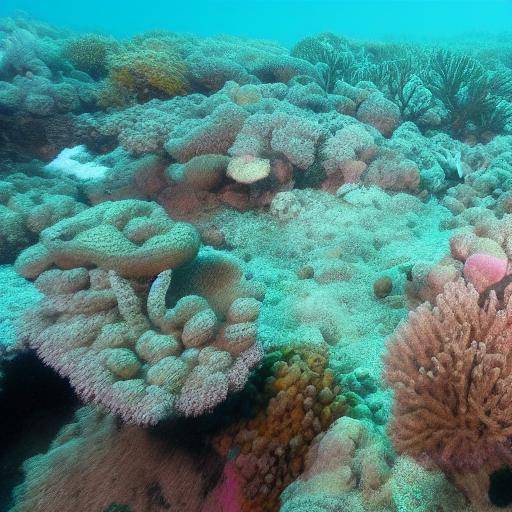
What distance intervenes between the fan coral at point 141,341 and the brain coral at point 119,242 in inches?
3.7

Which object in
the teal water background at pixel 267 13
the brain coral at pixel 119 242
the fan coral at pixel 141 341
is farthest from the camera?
the teal water background at pixel 267 13

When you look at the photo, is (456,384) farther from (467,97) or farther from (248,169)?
(467,97)

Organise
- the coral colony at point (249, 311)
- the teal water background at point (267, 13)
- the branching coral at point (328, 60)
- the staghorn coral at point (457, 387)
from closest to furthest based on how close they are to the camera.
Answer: the staghorn coral at point (457, 387), the coral colony at point (249, 311), the branching coral at point (328, 60), the teal water background at point (267, 13)

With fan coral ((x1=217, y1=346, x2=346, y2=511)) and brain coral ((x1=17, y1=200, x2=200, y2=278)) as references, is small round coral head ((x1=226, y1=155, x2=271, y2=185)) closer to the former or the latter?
brain coral ((x1=17, y1=200, x2=200, y2=278))

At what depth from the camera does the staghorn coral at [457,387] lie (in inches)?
63.7

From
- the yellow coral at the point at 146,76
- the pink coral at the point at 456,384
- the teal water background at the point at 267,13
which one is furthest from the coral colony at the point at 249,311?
the teal water background at the point at 267,13

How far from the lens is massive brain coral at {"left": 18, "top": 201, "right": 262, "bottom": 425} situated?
192 cm

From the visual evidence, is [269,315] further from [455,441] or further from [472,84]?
[472,84]

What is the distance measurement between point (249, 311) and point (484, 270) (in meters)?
1.41

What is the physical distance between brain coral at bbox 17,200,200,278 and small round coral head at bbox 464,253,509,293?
1.75m

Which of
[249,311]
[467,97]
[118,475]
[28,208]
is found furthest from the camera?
[467,97]

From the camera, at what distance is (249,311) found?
7.50 ft

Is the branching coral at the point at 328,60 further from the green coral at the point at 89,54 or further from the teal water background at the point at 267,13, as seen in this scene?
the teal water background at the point at 267,13

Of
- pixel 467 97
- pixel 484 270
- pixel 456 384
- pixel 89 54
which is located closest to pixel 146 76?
pixel 89 54
